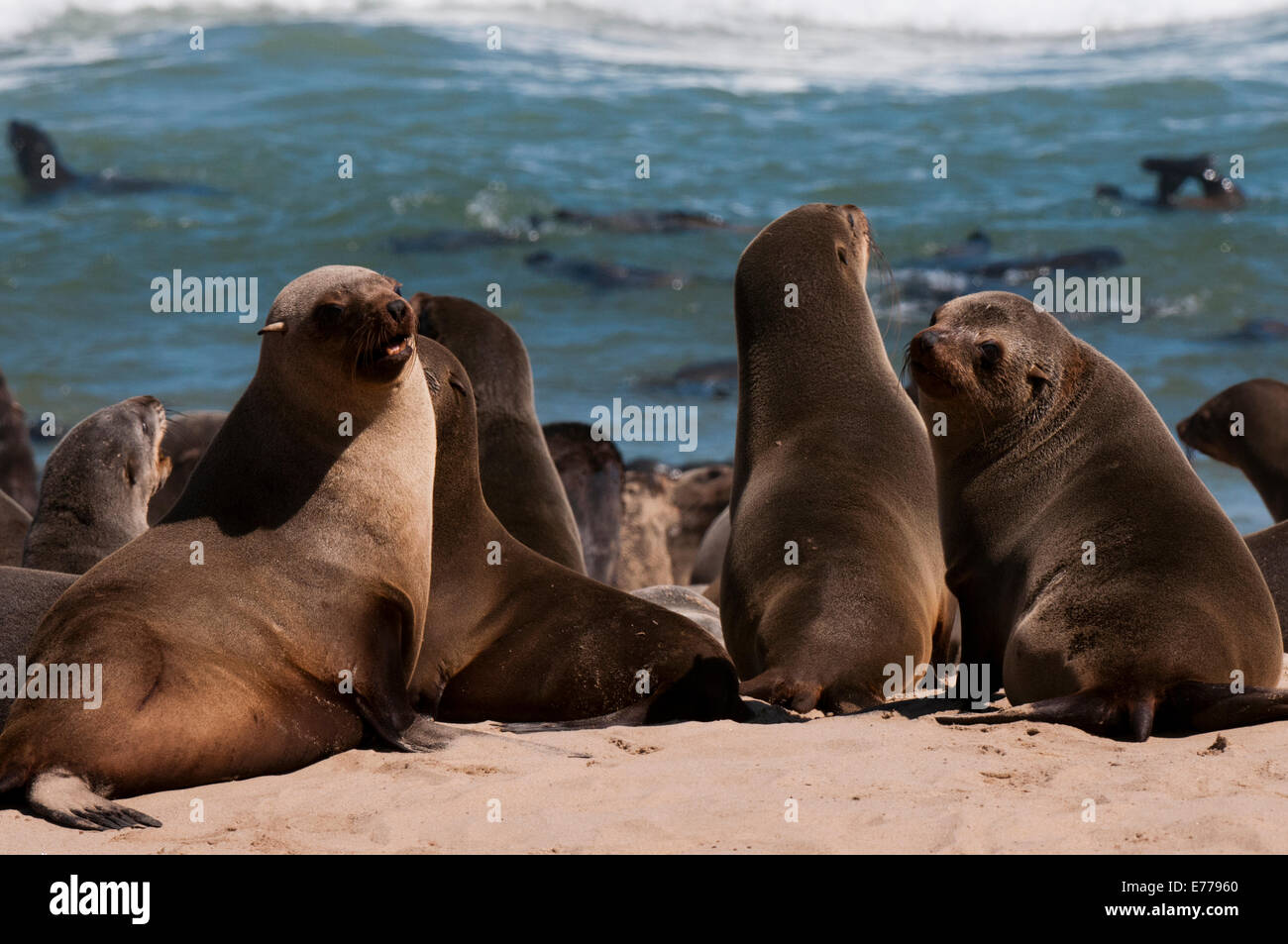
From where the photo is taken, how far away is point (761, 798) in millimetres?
4176

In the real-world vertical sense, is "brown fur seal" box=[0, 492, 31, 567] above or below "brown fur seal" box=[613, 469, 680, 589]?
above

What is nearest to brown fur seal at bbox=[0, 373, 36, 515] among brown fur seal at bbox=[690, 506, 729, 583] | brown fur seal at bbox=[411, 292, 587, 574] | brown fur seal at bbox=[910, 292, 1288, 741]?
brown fur seal at bbox=[411, 292, 587, 574]

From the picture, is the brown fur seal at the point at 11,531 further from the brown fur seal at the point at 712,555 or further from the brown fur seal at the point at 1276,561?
the brown fur seal at the point at 1276,561

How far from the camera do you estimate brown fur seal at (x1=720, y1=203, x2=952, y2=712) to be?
6043 millimetres

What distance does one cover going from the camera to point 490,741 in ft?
16.7

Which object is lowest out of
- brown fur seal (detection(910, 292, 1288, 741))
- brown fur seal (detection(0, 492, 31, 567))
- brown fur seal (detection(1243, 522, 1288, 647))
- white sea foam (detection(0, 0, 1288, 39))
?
brown fur seal (detection(0, 492, 31, 567))

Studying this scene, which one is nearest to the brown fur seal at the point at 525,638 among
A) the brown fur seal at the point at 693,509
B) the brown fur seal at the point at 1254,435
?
the brown fur seal at the point at 1254,435

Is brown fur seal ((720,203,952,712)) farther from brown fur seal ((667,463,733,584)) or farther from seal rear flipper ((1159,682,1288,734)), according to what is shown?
brown fur seal ((667,463,733,584))

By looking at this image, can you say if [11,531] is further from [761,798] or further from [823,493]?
[761,798]

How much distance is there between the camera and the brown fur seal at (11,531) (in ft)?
25.4

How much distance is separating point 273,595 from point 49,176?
21949mm

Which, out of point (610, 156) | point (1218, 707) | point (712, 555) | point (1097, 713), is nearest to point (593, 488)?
point (712, 555)

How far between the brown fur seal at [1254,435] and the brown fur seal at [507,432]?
432 cm

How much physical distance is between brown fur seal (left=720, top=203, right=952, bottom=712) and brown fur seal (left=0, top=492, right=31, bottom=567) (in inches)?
133
